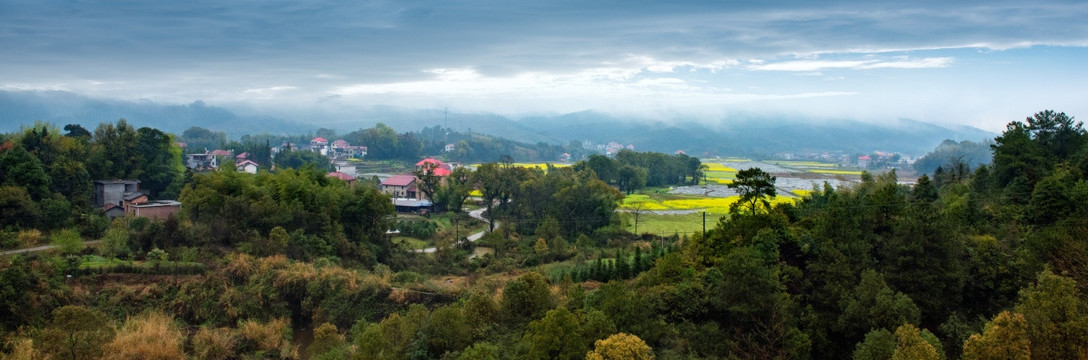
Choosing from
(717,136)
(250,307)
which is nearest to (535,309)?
(250,307)

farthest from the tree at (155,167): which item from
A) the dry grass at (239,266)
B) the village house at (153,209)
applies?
the dry grass at (239,266)

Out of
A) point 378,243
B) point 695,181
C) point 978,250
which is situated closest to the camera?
point 978,250

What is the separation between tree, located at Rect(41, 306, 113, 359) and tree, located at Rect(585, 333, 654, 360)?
866cm

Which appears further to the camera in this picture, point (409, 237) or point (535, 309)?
point (409, 237)

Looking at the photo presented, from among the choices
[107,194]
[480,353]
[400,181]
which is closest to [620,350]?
[480,353]

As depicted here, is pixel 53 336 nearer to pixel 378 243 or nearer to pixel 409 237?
pixel 378 243

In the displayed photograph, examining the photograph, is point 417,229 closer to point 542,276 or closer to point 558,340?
point 542,276

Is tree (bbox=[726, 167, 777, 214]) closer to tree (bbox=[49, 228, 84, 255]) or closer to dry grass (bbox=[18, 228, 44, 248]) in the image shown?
tree (bbox=[49, 228, 84, 255])

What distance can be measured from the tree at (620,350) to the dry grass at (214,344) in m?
9.44

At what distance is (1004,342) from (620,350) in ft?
15.7

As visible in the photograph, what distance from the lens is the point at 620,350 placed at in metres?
8.81

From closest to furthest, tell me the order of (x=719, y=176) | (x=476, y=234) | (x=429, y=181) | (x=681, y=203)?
(x=476, y=234) < (x=429, y=181) < (x=681, y=203) < (x=719, y=176)

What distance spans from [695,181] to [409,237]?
27.6 metres

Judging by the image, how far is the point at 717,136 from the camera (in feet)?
374
